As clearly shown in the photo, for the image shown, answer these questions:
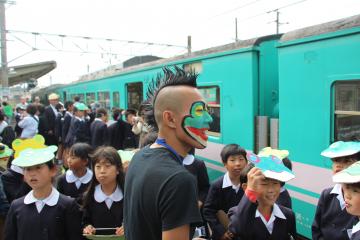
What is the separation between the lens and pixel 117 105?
324 inches

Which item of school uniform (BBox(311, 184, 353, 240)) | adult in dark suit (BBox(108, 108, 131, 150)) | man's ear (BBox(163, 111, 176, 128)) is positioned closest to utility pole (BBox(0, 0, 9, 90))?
adult in dark suit (BBox(108, 108, 131, 150))

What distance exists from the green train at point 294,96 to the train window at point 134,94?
2.24m

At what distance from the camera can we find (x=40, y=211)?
2248 millimetres

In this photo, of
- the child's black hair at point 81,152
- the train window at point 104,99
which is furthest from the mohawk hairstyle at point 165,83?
the train window at point 104,99

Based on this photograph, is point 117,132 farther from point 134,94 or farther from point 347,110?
point 347,110

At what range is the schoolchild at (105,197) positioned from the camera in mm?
2537

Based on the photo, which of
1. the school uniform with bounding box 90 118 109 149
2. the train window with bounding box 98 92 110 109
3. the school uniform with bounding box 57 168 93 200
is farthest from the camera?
the train window with bounding box 98 92 110 109

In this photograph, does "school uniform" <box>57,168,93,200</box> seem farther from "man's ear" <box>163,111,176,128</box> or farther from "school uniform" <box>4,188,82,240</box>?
"man's ear" <box>163,111,176,128</box>

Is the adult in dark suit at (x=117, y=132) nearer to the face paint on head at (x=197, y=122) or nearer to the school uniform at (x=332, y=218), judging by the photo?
the school uniform at (x=332, y=218)

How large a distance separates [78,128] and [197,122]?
232 inches

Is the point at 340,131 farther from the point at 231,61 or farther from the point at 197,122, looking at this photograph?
the point at 197,122

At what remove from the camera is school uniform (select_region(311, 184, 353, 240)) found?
2125mm

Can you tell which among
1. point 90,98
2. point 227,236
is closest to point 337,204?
point 227,236

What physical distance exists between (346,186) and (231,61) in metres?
2.65
